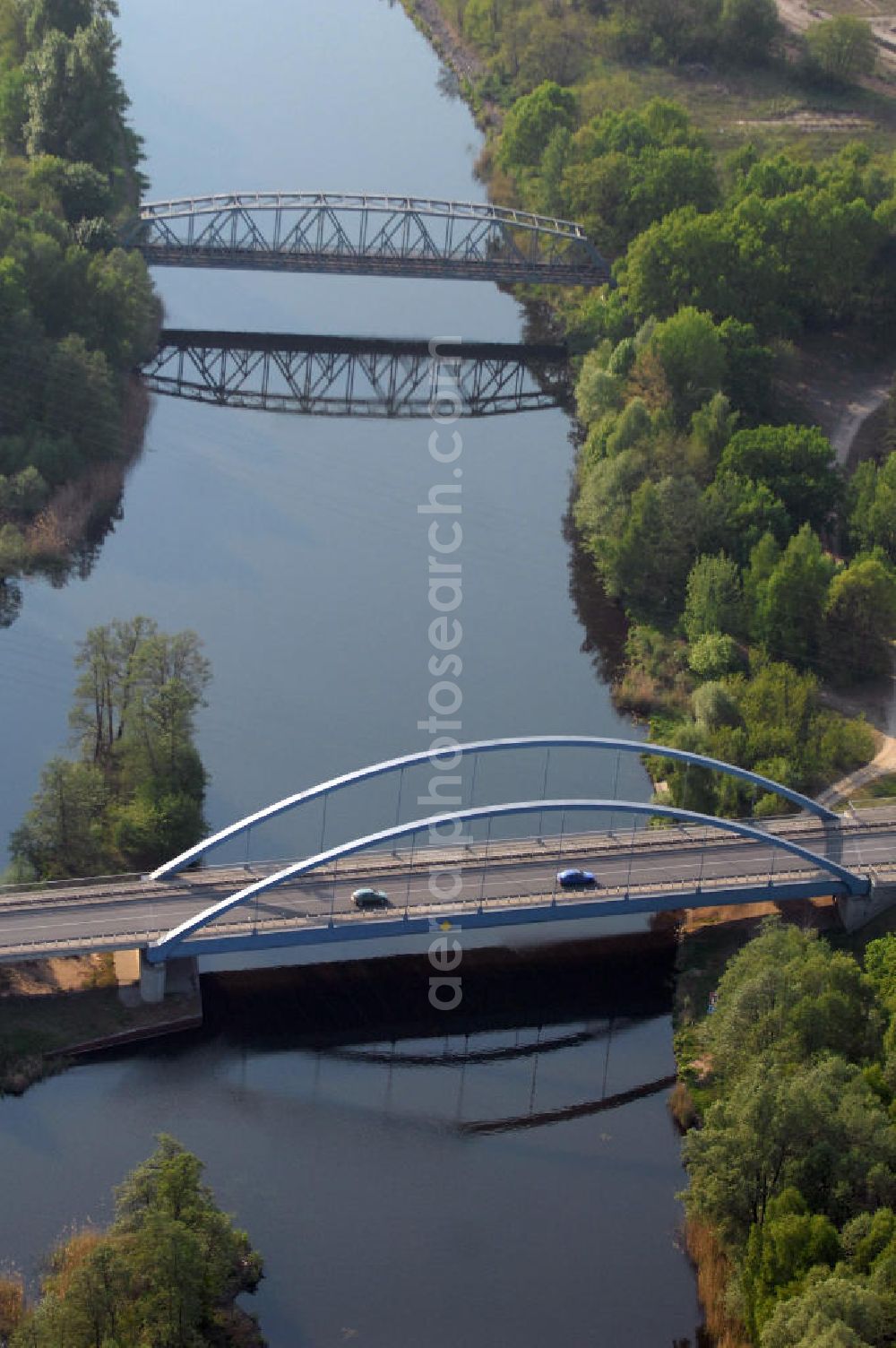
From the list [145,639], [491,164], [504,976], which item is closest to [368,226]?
[491,164]

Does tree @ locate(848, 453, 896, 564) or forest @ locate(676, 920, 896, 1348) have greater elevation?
tree @ locate(848, 453, 896, 564)

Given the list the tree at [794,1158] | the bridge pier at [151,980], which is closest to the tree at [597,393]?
the bridge pier at [151,980]

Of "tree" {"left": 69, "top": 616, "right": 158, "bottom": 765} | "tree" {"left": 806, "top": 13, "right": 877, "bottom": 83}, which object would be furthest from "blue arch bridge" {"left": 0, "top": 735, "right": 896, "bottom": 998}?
"tree" {"left": 806, "top": 13, "right": 877, "bottom": 83}

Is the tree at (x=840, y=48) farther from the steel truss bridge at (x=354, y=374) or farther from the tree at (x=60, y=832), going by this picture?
the tree at (x=60, y=832)

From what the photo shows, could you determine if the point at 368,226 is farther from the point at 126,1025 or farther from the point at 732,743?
the point at 126,1025

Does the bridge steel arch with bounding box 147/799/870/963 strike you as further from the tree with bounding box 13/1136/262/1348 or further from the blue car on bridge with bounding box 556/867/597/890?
the tree with bounding box 13/1136/262/1348

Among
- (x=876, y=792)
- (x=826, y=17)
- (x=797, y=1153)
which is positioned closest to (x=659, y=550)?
(x=876, y=792)
